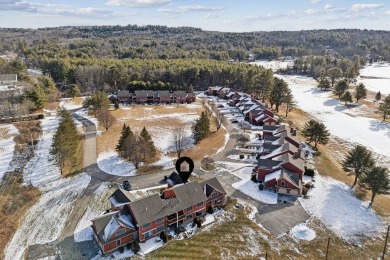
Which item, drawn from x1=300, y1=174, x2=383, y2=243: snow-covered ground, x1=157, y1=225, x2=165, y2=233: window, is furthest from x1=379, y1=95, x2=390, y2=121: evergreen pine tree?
x1=157, y1=225, x2=165, y2=233: window

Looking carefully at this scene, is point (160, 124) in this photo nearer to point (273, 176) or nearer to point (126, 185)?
point (126, 185)

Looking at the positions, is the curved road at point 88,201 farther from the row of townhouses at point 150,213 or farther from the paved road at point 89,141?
the row of townhouses at point 150,213

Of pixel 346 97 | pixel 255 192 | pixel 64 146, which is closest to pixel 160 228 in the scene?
pixel 255 192

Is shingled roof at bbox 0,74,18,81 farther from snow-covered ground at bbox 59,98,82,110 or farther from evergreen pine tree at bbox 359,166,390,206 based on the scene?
evergreen pine tree at bbox 359,166,390,206

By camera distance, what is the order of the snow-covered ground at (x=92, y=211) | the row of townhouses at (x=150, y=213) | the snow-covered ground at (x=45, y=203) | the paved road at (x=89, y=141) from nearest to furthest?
the row of townhouses at (x=150, y=213) → the snow-covered ground at (x=45, y=203) → the snow-covered ground at (x=92, y=211) → the paved road at (x=89, y=141)

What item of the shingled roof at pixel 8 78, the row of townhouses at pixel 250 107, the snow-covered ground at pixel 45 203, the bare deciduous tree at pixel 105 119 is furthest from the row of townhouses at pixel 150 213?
the shingled roof at pixel 8 78

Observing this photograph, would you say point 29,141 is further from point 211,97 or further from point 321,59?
point 321,59

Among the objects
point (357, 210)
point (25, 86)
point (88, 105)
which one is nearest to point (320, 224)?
point (357, 210)
